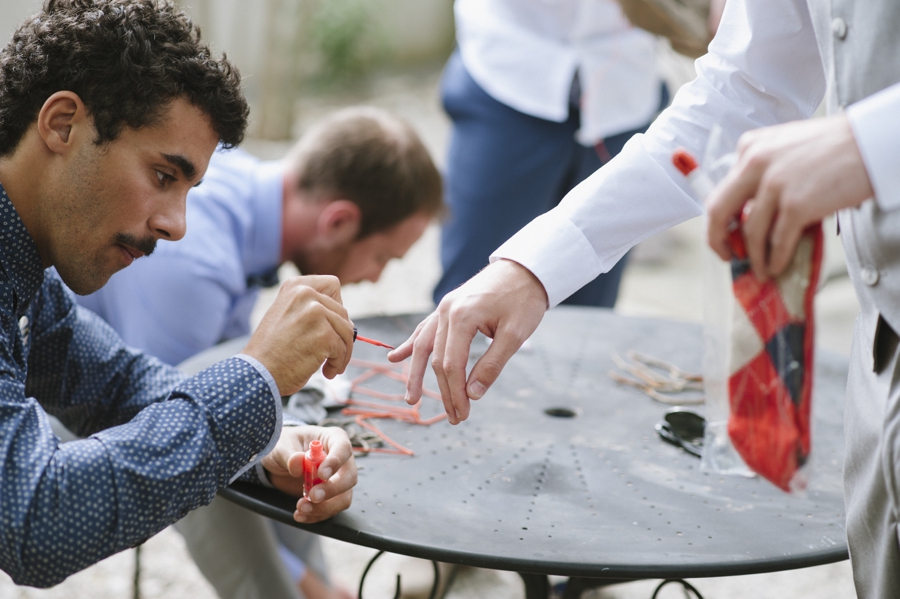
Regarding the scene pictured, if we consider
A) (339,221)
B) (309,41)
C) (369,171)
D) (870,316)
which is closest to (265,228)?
(339,221)

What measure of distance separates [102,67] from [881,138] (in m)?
0.85

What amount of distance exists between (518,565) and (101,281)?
2.06 feet

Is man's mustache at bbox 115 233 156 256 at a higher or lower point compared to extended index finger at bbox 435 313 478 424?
higher

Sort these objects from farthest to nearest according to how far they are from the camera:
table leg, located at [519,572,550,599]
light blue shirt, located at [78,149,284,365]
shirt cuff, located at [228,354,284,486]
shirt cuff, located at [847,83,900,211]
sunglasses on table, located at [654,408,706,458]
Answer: light blue shirt, located at [78,149,284,365]
sunglasses on table, located at [654,408,706,458]
table leg, located at [519,572,550,599]
shirt cuff, located at [228,354,284,486]
shirt cuff, located at [847,83,900,211]

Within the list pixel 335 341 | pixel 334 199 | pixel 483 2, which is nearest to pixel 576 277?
pixel 335 341

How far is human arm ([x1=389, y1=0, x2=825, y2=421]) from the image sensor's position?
103cm

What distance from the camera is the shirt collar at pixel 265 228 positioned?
2.02 meters

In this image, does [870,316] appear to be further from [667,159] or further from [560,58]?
[560,58]

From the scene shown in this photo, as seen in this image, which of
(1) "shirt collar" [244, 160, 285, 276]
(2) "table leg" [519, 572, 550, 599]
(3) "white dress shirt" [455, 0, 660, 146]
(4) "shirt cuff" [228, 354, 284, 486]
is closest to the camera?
(4) "shirt cuff" [228, 354, 284, 486]

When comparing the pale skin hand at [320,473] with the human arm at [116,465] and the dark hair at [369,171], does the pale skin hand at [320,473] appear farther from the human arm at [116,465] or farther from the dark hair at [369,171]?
the dark hair at [369,171]

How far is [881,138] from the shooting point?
694 mm

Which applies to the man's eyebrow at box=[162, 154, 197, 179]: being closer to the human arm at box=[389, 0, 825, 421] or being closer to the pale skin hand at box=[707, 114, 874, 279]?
the human arm at box=[389, 0, 825, 421]

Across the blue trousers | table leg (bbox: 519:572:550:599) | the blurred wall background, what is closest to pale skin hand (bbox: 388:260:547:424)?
table leg (bbox: 519:572:550:599)

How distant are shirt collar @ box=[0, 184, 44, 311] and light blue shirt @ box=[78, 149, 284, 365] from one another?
2.11 feet
